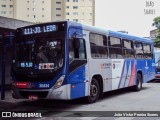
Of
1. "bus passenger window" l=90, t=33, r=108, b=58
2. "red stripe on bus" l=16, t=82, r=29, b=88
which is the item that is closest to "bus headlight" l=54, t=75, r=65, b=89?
"red stripe on bus" l=16, t=82, r=29, b=88

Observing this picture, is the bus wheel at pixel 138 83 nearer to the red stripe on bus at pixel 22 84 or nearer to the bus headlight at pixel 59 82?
the bus headlight at pixel 59 82

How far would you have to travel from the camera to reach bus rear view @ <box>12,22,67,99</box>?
32.2ft

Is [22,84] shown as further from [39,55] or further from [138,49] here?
[138,49]

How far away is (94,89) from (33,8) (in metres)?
93.8

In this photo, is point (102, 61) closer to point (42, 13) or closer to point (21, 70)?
point (21, 70)

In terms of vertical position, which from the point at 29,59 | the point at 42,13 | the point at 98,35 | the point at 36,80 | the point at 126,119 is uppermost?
the point at 42,13

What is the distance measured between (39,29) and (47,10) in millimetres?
93256

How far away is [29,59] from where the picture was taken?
1026cm

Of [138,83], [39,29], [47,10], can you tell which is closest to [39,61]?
[39,29]

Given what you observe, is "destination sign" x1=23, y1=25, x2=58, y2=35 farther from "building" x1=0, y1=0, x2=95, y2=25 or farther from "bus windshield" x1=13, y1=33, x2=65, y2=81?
"building" x1=0, y1=0, x2=95, y2=25

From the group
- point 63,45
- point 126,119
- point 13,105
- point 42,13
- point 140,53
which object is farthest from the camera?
point 42,13

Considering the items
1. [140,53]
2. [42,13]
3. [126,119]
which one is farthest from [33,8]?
[126,119]

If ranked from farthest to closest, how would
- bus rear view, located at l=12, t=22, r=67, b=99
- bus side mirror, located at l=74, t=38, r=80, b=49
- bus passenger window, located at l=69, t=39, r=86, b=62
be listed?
bus side mirror, located at l=74, t=38, r=80, b=49
bus passenger window, located at l=69, t=39, r=86, b=62
bus rear view, located at l=12, t=22, r=67, b=99

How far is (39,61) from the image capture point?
1009cm
